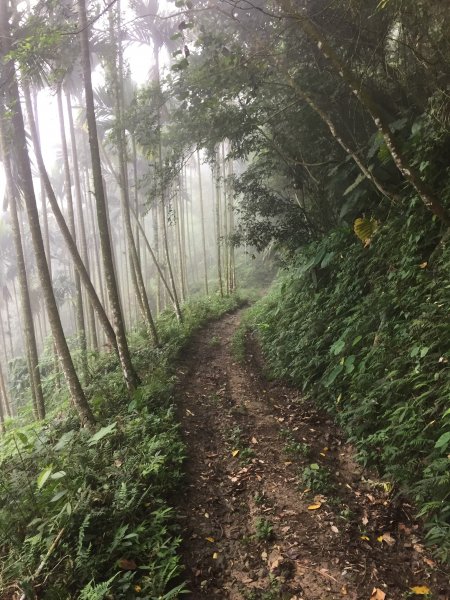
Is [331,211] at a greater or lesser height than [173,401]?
greater

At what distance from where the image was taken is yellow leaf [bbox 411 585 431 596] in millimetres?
3125

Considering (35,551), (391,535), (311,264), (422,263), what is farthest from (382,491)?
A: (311,264)

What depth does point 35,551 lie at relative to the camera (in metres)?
3.85

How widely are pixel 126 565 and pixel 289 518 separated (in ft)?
5.54

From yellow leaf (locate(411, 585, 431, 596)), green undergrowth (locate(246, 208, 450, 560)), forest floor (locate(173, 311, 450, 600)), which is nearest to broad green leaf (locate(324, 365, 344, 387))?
green undergrowth (locate(246, 208, 450, 560))

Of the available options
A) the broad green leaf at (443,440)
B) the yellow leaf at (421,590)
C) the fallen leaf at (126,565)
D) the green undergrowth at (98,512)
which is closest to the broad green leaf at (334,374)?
the broad green leaf at (443,440)

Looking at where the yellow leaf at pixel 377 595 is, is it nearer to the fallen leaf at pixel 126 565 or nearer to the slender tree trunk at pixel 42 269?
the fallen leaf at pixel 126 565

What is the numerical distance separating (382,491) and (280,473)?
1199 millimetres

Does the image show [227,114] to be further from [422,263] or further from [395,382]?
[395,382]

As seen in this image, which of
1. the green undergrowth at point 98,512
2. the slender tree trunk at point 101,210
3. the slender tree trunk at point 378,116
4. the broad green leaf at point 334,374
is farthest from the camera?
the slender tree trunk at point 101,210

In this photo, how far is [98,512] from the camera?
4.03 metres

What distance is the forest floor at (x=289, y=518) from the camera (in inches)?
133

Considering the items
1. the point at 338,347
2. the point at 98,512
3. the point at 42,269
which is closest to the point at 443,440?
the point at 338,347

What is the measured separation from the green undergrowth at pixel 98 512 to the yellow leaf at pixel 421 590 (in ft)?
6.35
